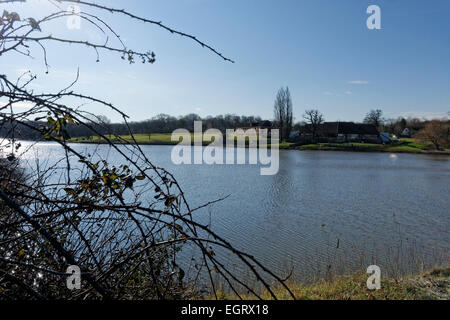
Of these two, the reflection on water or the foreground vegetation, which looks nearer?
the reflection on water

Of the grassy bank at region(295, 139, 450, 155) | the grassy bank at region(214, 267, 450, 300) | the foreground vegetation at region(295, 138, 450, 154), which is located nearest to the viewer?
the grassy bank at region(214, 267, 450, 300)

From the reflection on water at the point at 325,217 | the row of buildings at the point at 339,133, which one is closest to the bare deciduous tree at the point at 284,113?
the row of buildings at the point at 339,133

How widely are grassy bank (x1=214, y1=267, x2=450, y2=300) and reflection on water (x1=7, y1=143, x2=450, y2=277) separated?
1407mm

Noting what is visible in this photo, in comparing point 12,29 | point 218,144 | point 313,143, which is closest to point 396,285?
point 12,29

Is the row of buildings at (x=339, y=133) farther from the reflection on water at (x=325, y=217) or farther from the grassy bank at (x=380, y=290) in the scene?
the grassy bank at (x=380, y=290)

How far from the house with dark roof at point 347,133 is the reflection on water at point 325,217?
40549mm

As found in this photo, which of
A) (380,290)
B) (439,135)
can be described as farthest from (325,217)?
(439,135)

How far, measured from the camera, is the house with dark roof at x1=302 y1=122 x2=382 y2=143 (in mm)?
58875

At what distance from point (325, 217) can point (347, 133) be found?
173ft

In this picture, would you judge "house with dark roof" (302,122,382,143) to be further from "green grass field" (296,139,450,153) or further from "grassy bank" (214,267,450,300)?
"grassy bank" (214,267,450,300)

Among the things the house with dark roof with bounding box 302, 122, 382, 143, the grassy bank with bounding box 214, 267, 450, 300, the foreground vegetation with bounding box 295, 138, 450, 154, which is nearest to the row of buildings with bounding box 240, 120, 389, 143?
the house with dark roof with bounding box 302, 122, 382, 143

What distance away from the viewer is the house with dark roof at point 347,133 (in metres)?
58.9

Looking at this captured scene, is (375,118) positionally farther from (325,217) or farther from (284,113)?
(325,217)
